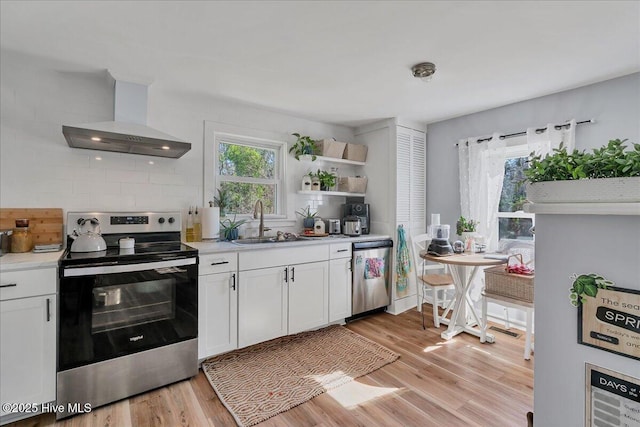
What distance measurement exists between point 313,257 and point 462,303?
5.34 ft

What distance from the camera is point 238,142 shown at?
333 centimetres

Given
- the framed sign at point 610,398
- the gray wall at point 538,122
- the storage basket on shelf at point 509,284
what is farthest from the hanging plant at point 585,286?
the gray wall at point 538,122

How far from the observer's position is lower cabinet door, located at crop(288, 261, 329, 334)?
114 inches

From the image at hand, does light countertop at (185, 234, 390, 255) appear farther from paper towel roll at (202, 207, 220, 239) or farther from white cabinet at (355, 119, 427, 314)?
white cabinet at (355, 119, 427, 314)

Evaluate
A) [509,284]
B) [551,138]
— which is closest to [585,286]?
[509,284]

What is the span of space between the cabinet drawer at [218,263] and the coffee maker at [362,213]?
177 cm

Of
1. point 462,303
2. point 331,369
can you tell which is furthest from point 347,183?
point 331,369

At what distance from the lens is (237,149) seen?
3350 mm

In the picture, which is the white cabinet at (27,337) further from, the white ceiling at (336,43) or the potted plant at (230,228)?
the white ceiling at (336,43)

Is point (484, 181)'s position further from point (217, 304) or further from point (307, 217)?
point (217, 304)

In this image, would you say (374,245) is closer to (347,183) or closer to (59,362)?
(347,183)

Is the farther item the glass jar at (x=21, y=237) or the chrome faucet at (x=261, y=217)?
the chrome faucet at (x=261, y=217)

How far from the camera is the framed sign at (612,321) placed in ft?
2.76

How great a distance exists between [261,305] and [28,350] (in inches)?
59.8
